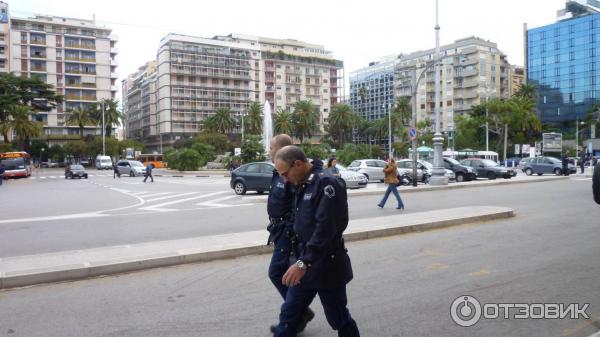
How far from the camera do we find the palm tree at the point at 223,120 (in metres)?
95.2

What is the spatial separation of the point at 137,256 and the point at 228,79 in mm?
101528

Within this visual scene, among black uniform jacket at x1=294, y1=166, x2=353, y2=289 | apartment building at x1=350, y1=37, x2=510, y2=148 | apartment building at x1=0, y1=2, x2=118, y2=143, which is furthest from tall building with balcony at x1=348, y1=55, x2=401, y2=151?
black uniform jacket at x1=294, y1=166, x2=353, y2=289

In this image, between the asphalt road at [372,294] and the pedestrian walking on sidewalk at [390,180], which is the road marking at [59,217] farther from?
the pedestrian walking on sidewalk at [390,180]

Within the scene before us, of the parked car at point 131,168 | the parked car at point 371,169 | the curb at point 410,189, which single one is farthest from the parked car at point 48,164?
the curb at point 410,189

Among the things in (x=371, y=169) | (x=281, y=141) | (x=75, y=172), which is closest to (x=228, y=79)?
(x=75, y=172)

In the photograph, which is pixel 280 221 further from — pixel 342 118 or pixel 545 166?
pixel 342 118

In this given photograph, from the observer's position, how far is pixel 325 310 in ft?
11.3

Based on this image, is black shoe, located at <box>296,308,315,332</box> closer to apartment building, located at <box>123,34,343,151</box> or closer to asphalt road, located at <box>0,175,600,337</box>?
asphalt road, located at <box>0,175,600,337</box>

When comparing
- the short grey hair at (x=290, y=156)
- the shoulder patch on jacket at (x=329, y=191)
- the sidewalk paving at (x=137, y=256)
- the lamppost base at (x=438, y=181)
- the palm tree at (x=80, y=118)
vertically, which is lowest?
the sidewalk paving at (x=137, y=256)

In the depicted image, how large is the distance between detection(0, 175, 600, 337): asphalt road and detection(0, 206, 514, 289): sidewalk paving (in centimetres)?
22

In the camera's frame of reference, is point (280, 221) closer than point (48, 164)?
Yes

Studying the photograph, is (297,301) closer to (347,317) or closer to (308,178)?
(347,317)

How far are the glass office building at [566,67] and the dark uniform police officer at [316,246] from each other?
358 feet

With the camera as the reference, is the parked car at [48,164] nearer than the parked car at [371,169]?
No
